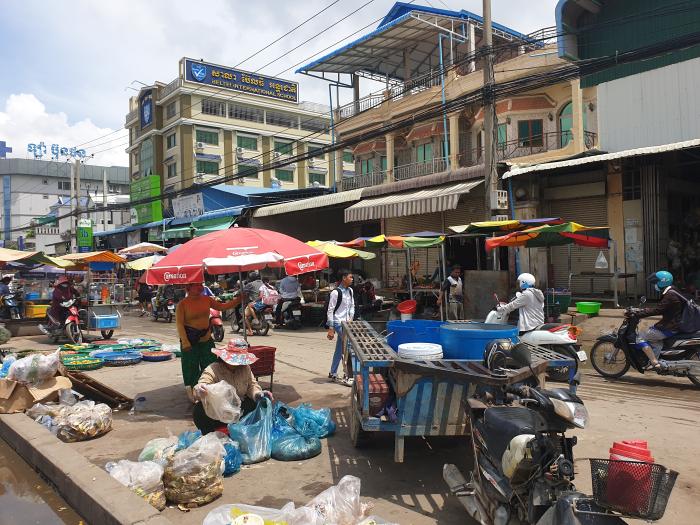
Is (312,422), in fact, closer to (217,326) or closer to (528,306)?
(528,306)

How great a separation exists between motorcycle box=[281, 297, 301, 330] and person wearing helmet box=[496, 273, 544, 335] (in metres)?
8.56

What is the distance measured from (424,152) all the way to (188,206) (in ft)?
47.5

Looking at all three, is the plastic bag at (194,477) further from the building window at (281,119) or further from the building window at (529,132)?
Result: the building window at (281,119)

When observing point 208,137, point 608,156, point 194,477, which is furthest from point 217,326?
point 208,137

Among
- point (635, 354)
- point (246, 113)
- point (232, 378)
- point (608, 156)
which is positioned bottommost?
point (635, 354)

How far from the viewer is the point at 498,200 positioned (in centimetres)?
1334

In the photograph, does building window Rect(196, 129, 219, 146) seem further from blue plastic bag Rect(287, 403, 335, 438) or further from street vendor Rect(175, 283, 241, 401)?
blue plastic bag Rect(287, 403, 335, 438)

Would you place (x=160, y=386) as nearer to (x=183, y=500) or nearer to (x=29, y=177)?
(x=183, y=500)

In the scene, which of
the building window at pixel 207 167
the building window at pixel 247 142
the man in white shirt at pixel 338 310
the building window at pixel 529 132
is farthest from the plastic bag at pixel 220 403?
the building window at pixel 247 142

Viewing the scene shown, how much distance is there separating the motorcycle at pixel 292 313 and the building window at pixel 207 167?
33.3 meters

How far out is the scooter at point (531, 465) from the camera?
245 centimetres

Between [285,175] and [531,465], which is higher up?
[285,175]

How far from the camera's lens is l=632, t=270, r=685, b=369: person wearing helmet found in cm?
741

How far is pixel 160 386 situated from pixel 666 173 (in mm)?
13547
